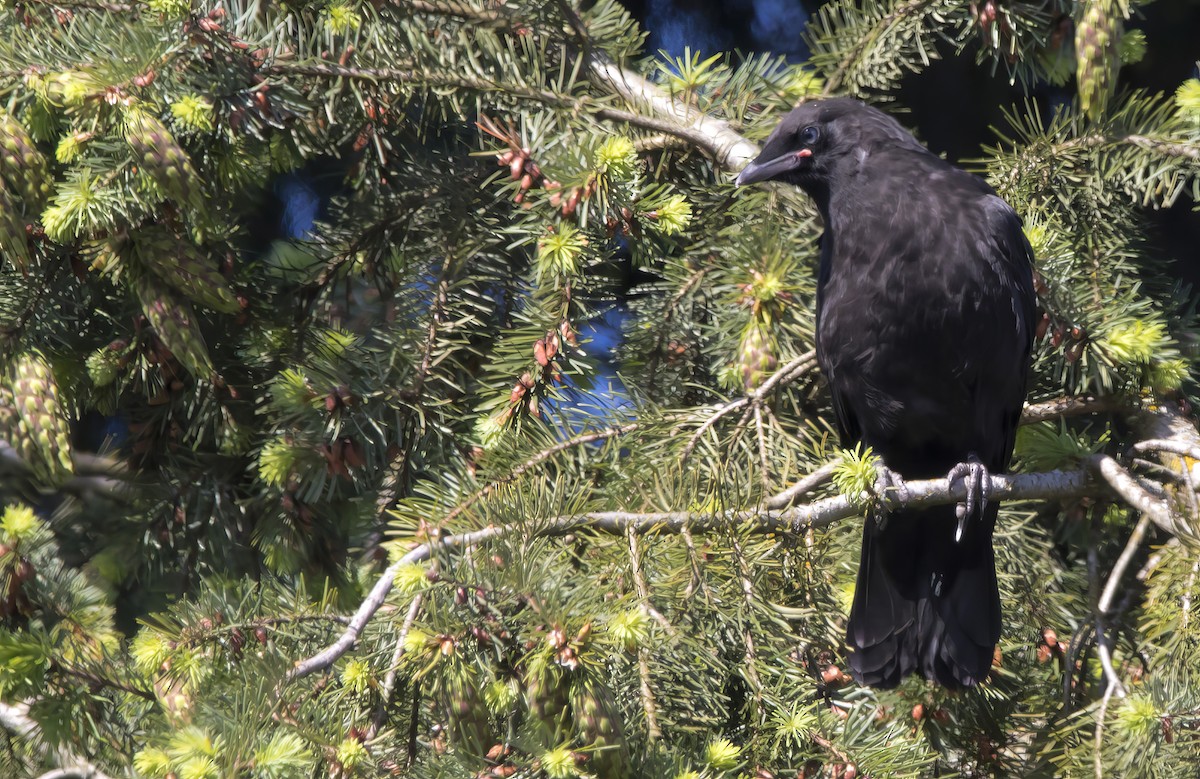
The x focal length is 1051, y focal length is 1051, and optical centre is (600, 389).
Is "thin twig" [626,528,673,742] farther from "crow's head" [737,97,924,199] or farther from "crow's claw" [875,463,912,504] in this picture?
"crow's head" [737,97,924,199]

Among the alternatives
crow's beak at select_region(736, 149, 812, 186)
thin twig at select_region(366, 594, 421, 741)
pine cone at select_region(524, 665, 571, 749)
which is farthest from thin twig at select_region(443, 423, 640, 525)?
crow's beak at select_region(736, 149, 812, 186)

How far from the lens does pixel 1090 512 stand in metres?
2.01

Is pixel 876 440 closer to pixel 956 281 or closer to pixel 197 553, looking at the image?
pixel 956 281

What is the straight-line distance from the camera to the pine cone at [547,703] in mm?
1170

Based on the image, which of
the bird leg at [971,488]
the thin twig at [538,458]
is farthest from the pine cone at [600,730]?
the bird leg at [971,488]

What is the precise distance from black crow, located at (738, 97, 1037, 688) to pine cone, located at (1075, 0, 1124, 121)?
0.48 meters

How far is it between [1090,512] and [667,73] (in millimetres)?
1200

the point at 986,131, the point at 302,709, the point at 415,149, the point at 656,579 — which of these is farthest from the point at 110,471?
the point at 986,131

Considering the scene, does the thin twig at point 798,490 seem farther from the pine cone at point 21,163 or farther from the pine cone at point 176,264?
the pine cone at point 21,163

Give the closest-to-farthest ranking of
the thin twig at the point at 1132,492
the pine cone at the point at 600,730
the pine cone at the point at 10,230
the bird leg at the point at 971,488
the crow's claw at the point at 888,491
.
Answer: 1. the pine cone at the point at 600,730
2. the pine cone at the point at 10,230
3. the thin twig at the point at 1132,492
4. the crow's claw at the point at 888,491
5. the bird leg at the point at 971,488

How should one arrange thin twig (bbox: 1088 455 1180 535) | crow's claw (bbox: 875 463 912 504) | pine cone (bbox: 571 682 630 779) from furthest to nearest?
crow's claw (bbox: 875 463 912 504) < thin twig (bbox: 1088 455 1180 535) < pine cone (bbox: 571 682 630 779)

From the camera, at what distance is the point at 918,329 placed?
81.8 inches

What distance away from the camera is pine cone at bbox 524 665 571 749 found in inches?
46.1

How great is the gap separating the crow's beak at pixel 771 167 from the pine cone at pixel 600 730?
1134 millimetres
